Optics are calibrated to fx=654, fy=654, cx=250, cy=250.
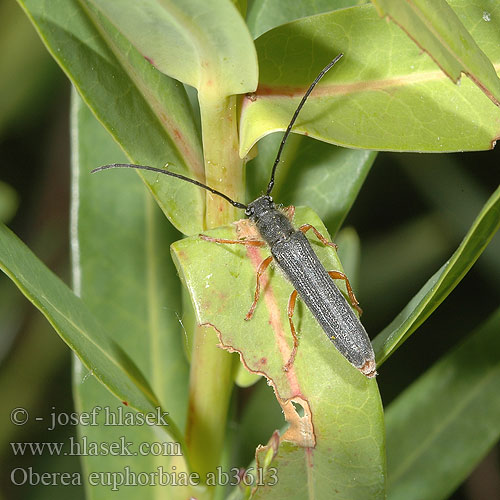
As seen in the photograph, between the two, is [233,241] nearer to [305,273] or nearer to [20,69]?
[305,273]

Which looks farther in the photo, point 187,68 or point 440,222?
point 440,222

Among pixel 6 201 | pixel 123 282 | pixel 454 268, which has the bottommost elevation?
pixel 6 201

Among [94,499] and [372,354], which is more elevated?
[372,354]

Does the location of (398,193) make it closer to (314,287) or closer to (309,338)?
(314,287)

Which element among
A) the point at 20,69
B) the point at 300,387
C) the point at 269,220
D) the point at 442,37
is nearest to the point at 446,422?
the point at 269,220

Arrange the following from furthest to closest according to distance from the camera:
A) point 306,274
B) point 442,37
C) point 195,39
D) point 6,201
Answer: point 6,201, point 306,274, point 195,39, point 442,37

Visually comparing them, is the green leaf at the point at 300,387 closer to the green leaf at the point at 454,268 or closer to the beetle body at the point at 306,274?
Result: the green leaf at the point at 454,268

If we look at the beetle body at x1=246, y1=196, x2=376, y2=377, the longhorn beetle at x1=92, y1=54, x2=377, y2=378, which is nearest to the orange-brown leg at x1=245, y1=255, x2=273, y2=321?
the longhorn beetle at x1=92, y1=54, x2=377, y2=378

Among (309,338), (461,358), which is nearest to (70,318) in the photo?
(309,338)
